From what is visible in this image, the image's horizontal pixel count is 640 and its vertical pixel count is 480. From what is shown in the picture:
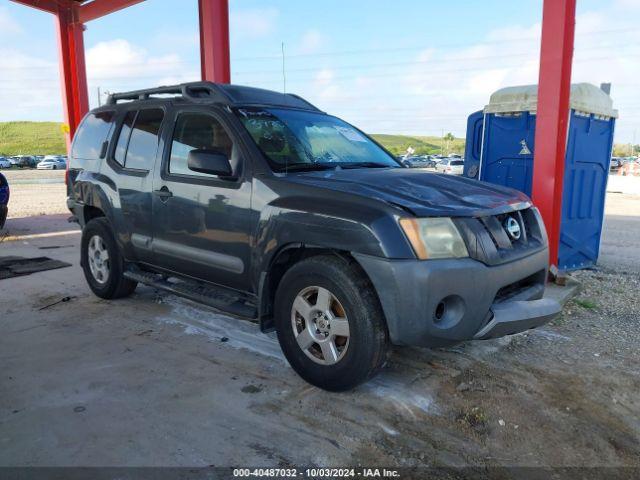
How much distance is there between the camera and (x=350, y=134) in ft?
14.8

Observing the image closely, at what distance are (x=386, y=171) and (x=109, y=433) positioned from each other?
8.19 ft

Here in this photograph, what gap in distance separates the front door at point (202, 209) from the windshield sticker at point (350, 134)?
3.62 feet

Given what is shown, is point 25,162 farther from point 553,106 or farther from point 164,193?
point 553,106

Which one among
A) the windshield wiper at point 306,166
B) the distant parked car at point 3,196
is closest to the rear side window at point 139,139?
the windshield wiper at point 306,166

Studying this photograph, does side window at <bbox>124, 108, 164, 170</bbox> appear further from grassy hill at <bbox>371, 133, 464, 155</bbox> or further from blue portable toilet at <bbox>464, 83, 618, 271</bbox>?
grassy hill at <bbox>371, 133, 464, 155</bbox>

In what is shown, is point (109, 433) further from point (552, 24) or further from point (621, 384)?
point (552, 24)

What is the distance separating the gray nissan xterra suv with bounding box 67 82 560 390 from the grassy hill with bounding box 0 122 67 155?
74269 mm

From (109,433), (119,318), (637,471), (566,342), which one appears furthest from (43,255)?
(637,471)

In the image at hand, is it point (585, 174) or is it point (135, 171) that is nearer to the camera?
point (135, 171)

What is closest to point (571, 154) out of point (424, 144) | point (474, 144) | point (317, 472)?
point (474, 144)

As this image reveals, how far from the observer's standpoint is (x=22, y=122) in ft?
297

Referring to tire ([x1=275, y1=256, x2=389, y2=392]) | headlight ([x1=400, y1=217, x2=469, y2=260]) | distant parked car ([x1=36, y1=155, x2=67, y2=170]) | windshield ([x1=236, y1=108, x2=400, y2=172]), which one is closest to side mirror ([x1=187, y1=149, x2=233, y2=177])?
windshield ([x1=236, y1=108, x2=400, y2=172])

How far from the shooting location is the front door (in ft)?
11.9

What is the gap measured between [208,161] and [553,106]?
12.1 feet
